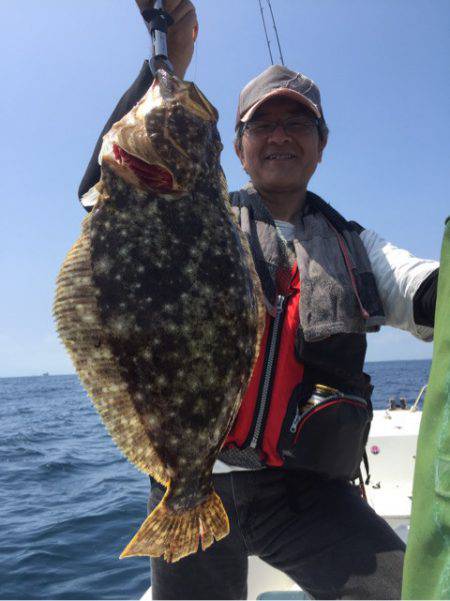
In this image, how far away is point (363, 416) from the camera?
2.86 meters

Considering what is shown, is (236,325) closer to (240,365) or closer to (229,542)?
(240,365)

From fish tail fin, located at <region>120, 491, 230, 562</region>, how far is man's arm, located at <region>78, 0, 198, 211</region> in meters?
1.32

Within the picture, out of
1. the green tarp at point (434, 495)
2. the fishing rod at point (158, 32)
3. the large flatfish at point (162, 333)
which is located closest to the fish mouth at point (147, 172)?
the large flatfish at point (162, 333)

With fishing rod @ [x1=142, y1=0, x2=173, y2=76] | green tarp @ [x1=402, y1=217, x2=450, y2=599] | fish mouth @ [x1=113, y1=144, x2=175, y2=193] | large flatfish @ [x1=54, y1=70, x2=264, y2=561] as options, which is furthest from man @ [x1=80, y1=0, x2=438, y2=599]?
green tarp @ [x1=402, y1=217, x2=450, y2=599]

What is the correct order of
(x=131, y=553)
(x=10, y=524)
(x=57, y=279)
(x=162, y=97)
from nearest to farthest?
(x=131, y=553) < (x=57, y=279) < (x=162, y=97) < (x=10, y=524)

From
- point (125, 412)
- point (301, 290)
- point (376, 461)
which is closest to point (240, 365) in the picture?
point (125, 412)

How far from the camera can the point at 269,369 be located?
9.33 ft

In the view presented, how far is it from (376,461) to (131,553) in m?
5.77

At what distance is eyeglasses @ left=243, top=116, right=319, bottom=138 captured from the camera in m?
3.18

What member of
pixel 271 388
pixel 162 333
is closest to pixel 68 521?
pixel 271 388

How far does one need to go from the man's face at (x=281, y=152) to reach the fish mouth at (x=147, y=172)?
4.14 ft

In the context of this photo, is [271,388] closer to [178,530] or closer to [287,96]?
[178,530]

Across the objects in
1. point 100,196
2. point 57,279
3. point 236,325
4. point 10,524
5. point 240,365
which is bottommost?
point 10,524

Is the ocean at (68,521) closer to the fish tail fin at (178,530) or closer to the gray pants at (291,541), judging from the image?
the gray pants at (291,541)
